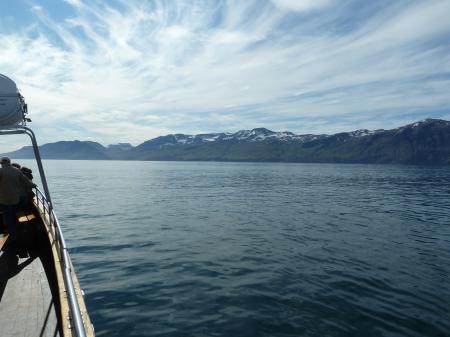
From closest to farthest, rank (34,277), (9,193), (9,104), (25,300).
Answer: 1. (25,300)
2. (34,277)
3. (9,193)
4. (9,104)

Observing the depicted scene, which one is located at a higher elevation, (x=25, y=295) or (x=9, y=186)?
(x=9, y=186)

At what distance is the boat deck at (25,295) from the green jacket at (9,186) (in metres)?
1.84

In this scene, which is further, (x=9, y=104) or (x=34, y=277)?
(x=9, y=104)

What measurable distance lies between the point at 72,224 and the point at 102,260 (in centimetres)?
1327

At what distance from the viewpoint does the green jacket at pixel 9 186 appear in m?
13.7

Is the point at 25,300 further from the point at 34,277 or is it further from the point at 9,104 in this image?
the point at 9,104

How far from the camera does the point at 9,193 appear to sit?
13828 millimetres

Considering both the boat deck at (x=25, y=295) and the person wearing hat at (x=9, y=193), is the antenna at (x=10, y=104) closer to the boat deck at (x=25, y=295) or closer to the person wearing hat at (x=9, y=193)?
the person wearing hat at (x=9, y=193)

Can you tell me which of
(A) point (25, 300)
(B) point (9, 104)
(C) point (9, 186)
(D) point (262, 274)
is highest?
(B) point (9, 104)

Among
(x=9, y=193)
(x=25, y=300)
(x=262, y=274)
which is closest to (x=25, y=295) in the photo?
(x=25, y=300)

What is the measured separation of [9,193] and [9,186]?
0.33m

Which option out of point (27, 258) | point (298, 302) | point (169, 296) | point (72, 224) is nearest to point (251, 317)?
point (298, 302)

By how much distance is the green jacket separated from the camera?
541 inches

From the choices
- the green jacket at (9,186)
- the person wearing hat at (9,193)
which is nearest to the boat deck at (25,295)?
the person wearing hat at (9,193)
